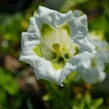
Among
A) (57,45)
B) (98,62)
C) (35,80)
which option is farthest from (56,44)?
(35,80)

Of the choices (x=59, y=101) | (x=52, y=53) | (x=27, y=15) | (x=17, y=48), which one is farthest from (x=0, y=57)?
(x=52, y=53)

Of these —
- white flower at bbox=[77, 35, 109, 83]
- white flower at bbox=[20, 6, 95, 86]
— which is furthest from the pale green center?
white flower at bbox=[77, 35, 109, 83]

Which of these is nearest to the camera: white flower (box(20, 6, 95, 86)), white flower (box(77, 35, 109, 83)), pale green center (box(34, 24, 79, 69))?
white flower (box(20, 6, 95, 86))

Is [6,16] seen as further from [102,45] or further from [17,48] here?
[102,45]

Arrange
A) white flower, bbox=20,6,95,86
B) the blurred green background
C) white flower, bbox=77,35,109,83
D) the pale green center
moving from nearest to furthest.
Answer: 1. white flower, bbox=20,6,95,86
2. the pale green center
3. white flower, bbox=77,35,109,83
4. the blurred green background

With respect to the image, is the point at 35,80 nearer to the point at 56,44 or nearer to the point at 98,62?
the point at 98,62

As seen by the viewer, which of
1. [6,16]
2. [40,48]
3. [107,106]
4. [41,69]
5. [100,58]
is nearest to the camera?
[41,69]

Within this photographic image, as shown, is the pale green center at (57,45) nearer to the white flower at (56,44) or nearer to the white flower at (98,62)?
the white flower at (56,44)

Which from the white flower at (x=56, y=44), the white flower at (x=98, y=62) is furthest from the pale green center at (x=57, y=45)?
the white flower at (x=98, y=62)

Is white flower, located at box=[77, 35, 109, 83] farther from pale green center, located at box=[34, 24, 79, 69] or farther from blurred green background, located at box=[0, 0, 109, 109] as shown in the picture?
pale green center, located at box=[34, 24, 79, 69]
